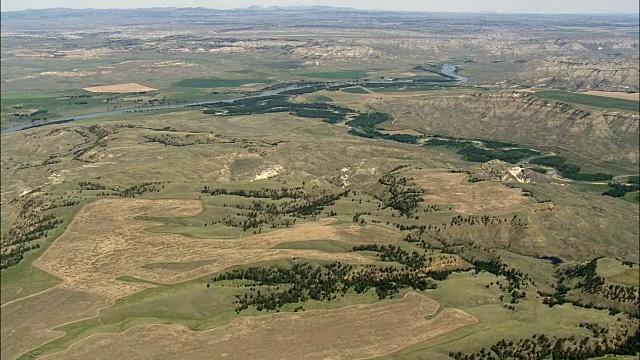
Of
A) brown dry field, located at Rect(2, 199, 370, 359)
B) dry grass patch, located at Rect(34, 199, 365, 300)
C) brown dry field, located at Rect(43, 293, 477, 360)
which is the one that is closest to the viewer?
brown dry field, located at Rect(43, 293, 477, 360)

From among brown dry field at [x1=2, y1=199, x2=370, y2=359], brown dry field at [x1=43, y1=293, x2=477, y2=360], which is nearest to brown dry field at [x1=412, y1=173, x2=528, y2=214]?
brown dry field at [x1=2, y1=199, x2=370, y2=359]

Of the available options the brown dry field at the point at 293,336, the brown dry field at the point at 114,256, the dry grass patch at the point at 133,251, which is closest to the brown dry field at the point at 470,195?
the brown dry field at the point at 114,256

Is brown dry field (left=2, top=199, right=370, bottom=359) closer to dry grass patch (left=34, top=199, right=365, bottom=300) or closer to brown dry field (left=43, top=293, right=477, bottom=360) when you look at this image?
dry grass patch (left=34, top=199, right=365, bottom=300)

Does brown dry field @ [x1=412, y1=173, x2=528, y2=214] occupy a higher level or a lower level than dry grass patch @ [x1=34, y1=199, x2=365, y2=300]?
higher

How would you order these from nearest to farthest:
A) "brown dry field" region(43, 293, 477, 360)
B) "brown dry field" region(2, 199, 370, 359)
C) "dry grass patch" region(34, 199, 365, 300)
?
1. "brown dry field" region(43, 293, 477, 360)
2. "brown dry field" region(2, 199, 370, 359)
3. "dry grass patch" region(34, 199, 365, 300)

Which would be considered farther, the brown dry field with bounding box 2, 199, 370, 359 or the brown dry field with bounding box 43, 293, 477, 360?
the brown dry field with bounding box 2, 199, 370, 359

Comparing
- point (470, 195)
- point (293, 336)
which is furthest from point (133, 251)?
point (470, 195)

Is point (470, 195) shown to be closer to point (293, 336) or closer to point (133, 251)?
point (293, 336)

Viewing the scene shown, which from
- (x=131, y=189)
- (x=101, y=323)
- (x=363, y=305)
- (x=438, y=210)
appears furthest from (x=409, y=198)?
(x=101, y=323)
